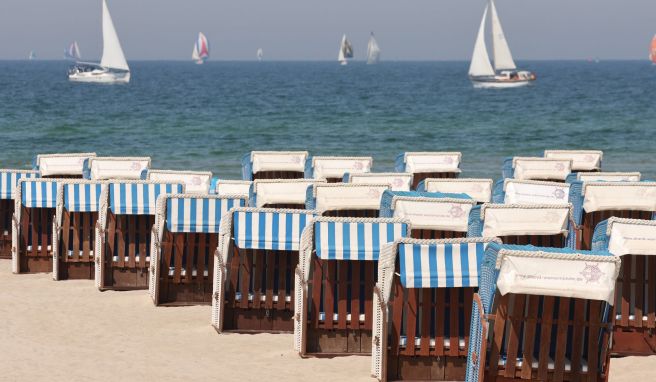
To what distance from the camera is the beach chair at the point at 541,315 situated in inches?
372

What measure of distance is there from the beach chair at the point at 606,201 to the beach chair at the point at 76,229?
20.8 ft

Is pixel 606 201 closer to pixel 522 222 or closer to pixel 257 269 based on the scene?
pixel 522 222

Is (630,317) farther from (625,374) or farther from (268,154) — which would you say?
(268,154)

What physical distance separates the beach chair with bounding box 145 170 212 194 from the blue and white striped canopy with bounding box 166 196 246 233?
367 centimetres

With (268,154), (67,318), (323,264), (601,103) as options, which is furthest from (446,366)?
(601,103)

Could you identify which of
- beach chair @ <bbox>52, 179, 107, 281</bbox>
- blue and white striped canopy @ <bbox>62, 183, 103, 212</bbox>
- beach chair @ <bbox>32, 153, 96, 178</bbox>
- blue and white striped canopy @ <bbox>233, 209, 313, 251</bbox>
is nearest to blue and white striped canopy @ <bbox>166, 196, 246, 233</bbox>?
blue and white striped canopy @ <bbox>233, 209, 313, 251</bbox>

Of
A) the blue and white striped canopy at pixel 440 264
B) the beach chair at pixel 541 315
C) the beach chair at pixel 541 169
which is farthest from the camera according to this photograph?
the beach chair at pixel 541 169

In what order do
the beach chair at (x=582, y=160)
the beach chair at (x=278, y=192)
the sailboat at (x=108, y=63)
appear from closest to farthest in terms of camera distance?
the beach chair at (x=278, y=192)
the beach chair at (x=582, y=160)
the sailboat at (x=108, y=63)

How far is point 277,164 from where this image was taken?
21.3 m

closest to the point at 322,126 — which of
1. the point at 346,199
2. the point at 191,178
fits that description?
the point at 191,178

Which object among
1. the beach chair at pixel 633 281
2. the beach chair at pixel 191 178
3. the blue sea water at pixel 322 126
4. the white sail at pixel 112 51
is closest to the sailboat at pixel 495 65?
the blue sea water at pixel 322 126

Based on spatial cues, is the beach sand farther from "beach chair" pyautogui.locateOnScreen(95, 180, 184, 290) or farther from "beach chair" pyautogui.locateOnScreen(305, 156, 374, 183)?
"beach chair" pyautogui.locateOnScreen(305, 156, 374, 183)

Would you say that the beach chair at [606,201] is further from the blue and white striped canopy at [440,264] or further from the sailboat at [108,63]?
the sailboat at [108,63]

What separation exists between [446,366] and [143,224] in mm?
5724
